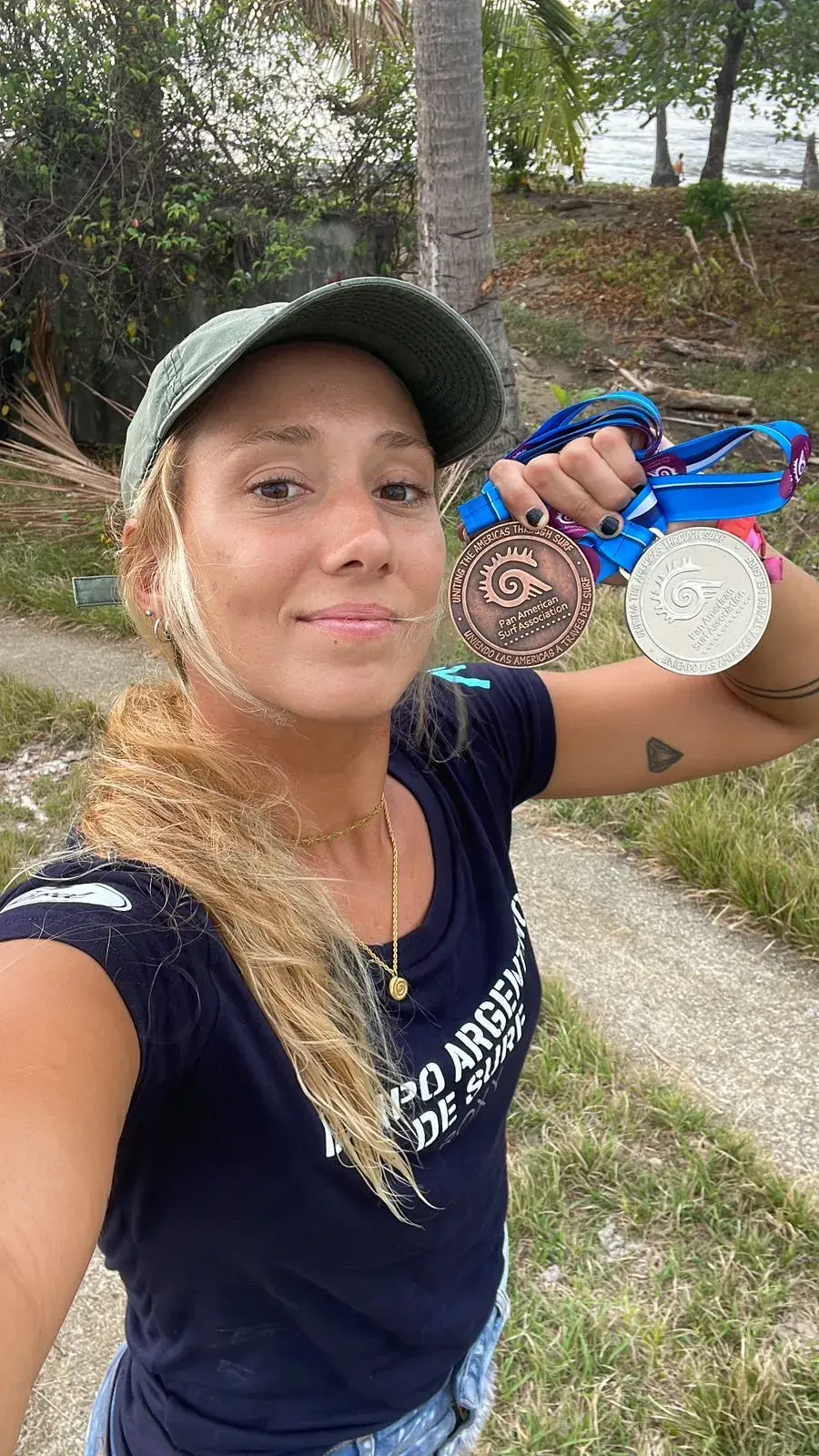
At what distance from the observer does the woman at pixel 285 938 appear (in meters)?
1.00

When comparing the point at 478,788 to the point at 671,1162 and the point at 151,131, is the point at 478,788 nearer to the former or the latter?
the point at 671,1162

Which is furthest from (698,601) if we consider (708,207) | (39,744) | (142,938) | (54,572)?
(708,207)

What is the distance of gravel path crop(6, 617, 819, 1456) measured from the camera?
226cm

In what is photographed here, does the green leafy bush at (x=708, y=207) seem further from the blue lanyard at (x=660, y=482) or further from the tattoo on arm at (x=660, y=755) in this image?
the blue lanyard at (x=660, y=482)

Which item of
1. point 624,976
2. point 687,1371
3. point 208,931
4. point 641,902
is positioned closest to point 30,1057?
point 208,931

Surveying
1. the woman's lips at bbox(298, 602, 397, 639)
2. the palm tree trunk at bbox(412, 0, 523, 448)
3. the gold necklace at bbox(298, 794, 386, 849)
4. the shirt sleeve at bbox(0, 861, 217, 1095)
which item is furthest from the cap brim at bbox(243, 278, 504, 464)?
the palm tree trunk at bbox(412, 0, 523, 448)

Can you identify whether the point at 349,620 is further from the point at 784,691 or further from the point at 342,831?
the point at 784,691

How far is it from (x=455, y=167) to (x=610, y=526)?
14.7ft

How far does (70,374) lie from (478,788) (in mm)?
7840

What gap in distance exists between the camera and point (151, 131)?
6.74m

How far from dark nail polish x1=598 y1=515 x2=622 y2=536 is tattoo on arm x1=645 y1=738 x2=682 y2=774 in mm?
476

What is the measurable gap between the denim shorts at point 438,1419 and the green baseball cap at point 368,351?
1.30 metres

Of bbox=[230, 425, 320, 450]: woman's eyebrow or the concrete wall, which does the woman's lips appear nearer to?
bbox=[230, 425, 320, 450]: woman's eyebrow

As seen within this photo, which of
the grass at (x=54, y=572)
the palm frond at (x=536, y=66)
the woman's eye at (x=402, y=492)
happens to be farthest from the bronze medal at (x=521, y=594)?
the palm frond at (x=536, y=66)
